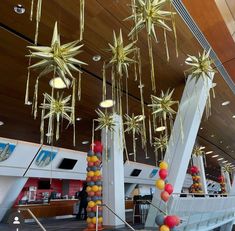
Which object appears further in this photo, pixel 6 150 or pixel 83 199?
pixel 83 199

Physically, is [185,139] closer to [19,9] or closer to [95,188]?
[95,188]

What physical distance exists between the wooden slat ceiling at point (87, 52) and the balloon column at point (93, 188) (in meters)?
1.44

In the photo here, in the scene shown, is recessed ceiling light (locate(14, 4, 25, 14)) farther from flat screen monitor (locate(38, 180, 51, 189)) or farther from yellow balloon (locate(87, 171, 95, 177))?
flat screen monitor (locate(38, 180, 51, 189))

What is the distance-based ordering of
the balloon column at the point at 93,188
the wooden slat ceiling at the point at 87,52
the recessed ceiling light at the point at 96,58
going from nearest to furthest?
the wooden slat ceiling at the point at 87,52
the recessed ceiling light at the point at 96,58
the balloon column at the point at 93,188

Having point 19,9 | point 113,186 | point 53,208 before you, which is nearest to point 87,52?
point 19,9

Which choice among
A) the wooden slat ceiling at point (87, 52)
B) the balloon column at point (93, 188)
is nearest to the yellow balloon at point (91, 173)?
the balloon column at point (93, 188)

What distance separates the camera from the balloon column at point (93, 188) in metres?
7.44

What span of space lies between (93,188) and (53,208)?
20.7 feet

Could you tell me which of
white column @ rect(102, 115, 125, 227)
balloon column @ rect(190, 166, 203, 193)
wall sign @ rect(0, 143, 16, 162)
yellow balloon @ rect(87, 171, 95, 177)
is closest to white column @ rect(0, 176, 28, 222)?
wall sign @ rect(0, 143, 16, 162)

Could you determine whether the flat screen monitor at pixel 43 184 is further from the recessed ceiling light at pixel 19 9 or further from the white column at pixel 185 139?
the recessed ceiling light at pixel 19 9

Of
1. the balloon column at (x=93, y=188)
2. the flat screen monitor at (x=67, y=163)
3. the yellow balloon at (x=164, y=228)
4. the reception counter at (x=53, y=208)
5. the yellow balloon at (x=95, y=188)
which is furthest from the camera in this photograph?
the flat screen monitor at (x=67, y=163)

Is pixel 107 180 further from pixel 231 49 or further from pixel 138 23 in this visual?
pixel 138 23

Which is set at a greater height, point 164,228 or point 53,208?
point 53,208

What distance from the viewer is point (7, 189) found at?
1100 cm
